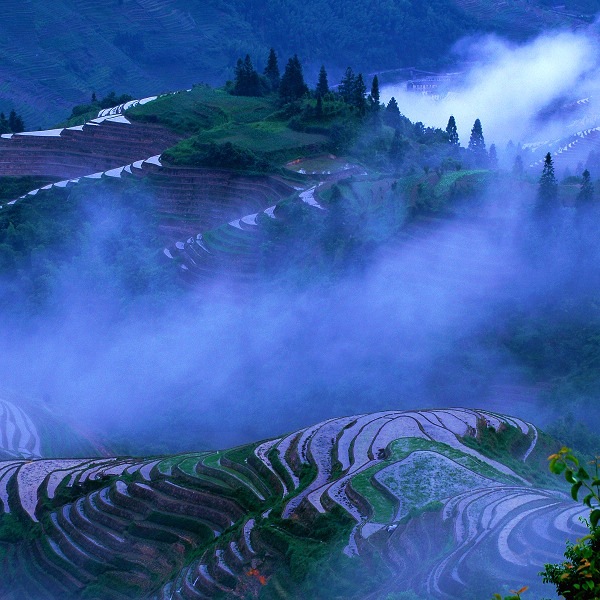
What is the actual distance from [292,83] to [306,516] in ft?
78.3

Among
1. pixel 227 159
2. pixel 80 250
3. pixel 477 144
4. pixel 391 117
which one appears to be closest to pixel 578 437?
pixel 227 159

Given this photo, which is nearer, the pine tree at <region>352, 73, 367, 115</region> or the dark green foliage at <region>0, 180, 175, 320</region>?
the dark green foliage at <region>0, 180, 175, 320</region>

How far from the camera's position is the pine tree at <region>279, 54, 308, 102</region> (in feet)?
103

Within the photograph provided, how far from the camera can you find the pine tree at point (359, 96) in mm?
29375

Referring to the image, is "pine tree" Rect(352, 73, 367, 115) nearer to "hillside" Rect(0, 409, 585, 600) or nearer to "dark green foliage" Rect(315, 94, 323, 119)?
"dark green foliage" Rect(315, 94, 323, 119)

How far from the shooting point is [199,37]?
54375 millimetres

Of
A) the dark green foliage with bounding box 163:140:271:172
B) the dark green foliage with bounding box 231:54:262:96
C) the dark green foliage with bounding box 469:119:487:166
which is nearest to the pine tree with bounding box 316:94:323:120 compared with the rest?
the dark green foliage with bounding box 163:140:271:172

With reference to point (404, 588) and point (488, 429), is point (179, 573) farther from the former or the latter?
point (488, 429)

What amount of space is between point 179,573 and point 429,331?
1052cm

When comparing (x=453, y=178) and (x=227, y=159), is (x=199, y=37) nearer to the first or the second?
(x=227, y=159)

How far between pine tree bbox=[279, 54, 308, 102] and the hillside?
64.3 ft

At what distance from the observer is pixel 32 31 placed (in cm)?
4922

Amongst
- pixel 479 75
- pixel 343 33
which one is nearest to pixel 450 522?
pixel 479 75

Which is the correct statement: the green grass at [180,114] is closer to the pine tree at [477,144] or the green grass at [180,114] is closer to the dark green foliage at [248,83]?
the dark green foliage at [248,83]
